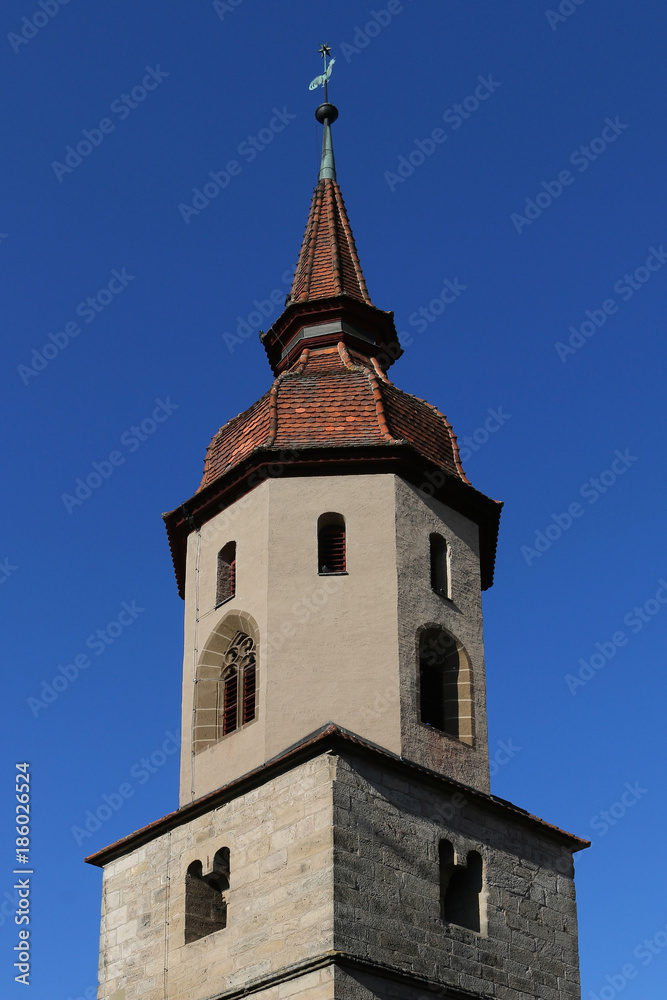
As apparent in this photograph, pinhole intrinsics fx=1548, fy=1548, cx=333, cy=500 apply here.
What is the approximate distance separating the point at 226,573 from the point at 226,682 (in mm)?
1755

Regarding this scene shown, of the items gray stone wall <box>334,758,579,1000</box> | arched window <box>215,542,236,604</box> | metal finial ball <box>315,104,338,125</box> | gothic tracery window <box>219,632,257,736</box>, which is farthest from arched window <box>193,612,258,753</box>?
metal finial ball <box>315,104,338,125</box>

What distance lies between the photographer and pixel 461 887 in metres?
20.4

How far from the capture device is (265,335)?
2822cm

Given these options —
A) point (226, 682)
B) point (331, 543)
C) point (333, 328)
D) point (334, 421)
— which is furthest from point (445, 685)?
point (333, 328)

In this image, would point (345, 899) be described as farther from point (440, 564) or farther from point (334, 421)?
point (334, 421)

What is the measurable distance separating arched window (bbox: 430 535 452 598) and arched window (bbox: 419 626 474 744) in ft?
2.69

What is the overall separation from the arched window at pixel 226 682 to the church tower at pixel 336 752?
0.12ft

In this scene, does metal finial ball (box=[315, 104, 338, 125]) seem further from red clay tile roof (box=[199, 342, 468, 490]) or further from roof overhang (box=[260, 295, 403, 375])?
red clay tile roof (box=[199, 342, 468, 490])

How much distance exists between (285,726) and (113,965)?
4.09 metres

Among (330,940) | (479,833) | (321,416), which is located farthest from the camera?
(321,416)

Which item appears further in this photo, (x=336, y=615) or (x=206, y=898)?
(x=336, y=615)

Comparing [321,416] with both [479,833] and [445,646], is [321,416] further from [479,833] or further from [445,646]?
[479,833]

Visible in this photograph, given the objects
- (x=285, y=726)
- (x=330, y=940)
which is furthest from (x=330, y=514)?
(x=330, y=940)

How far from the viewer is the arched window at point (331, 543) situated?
2202 centimetres
